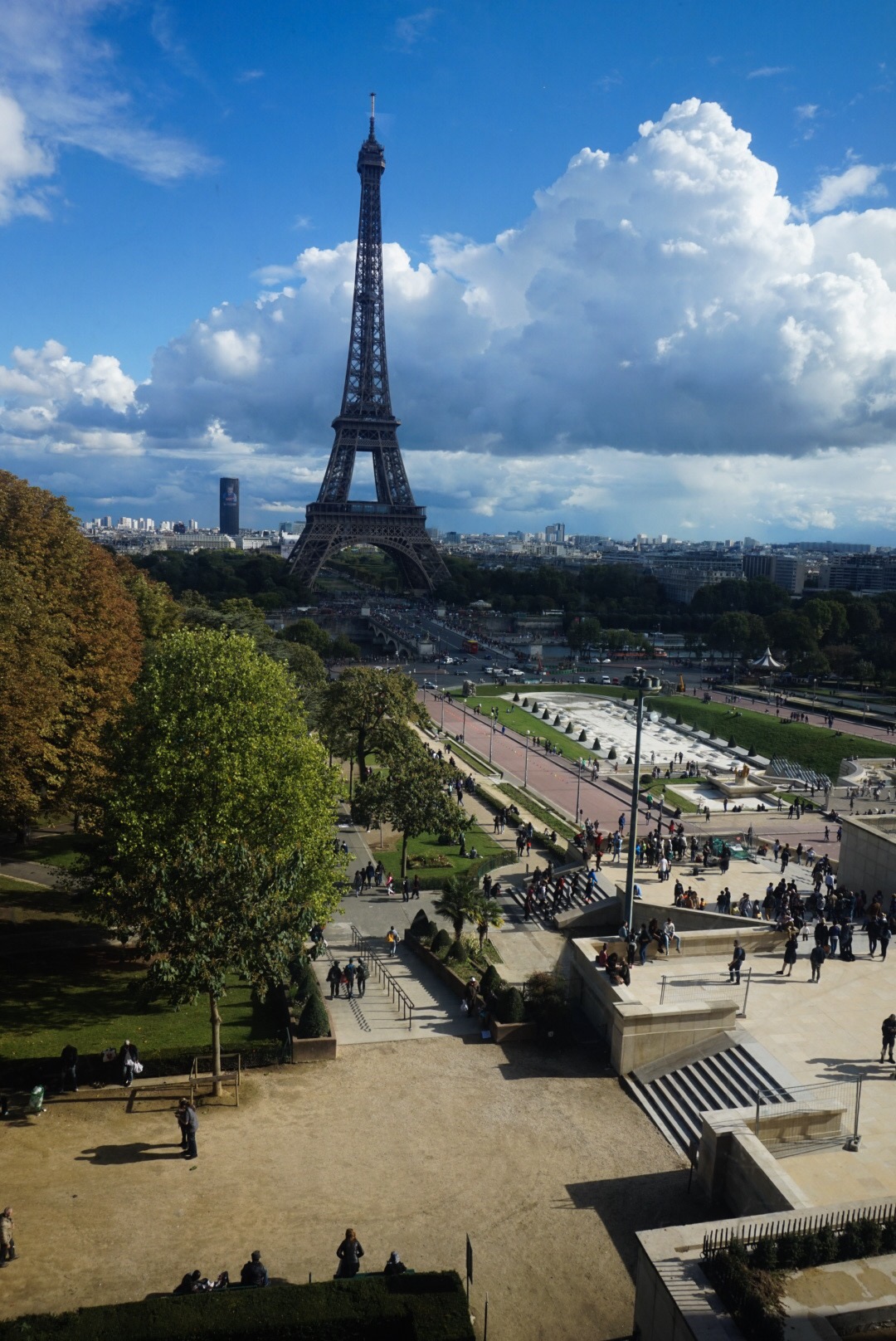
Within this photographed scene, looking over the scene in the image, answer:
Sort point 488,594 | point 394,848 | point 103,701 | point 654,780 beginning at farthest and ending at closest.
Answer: point 488,594
point 654,780
point 394,848
point 103,701

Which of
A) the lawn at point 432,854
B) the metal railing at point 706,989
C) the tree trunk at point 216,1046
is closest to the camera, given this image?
the tree trunk at point 216,1046

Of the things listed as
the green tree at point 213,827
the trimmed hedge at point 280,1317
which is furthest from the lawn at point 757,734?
the trimmed hedge at point 280,1317

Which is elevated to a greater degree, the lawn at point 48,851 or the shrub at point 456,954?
the lawn at point 48,851

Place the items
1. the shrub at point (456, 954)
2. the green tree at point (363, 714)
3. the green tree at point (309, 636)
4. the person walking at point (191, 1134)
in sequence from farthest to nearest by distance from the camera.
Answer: the green tree at point (309, 636) → the green tree at point (363, 714) → the shrub at point (456, 954) → the person walking at point (191, 1134)

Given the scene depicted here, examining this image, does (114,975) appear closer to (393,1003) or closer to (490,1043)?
(393,1003)

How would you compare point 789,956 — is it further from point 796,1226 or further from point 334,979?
point 334,979

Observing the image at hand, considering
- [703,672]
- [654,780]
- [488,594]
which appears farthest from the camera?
[488,594]

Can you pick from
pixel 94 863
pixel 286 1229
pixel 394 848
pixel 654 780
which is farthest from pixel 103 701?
pixel 654 780

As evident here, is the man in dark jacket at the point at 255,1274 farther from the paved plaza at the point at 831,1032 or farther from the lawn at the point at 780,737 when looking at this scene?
the lawn at the point at 780,737
